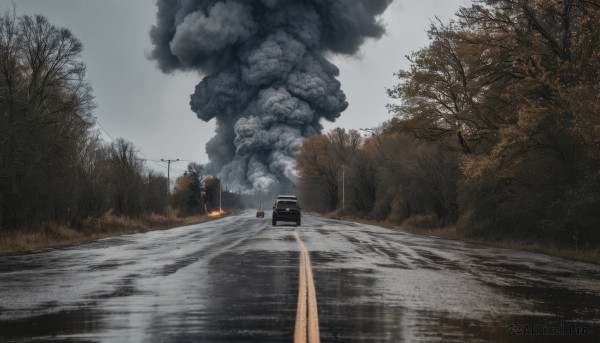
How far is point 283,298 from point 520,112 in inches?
606

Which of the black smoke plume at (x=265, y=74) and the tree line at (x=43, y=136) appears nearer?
the tree line at (x=43, y=136)

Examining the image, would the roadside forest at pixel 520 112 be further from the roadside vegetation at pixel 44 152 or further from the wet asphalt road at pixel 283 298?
the roadside vegetation at pixel 44 152

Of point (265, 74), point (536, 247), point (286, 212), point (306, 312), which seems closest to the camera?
point (306, 312)

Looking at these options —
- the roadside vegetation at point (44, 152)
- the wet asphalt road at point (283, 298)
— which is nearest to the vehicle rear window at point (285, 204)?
the roadside vegetation at point (44, 152)

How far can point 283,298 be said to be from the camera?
36.0ft

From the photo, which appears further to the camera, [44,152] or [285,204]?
[285,204]

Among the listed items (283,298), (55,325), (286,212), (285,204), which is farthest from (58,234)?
(55,325)

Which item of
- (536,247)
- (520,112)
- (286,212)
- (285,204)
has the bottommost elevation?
(536,247)

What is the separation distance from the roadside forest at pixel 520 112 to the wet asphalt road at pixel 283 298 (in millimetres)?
4879

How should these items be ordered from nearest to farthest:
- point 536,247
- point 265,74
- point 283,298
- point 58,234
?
point 283,298 < point 536,247 < point 58,234 < point 265,74

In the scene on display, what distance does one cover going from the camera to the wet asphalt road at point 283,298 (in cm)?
810

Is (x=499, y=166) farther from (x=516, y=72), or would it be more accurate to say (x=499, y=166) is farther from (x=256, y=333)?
(x=256, y=333)

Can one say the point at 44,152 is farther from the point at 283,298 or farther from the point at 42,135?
the point at 283,298

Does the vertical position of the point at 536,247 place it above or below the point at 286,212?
below
